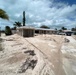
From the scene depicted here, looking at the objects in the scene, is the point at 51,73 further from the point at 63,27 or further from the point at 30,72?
the point at 63,27

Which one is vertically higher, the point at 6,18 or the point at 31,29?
the point at 6,18

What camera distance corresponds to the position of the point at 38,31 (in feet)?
177

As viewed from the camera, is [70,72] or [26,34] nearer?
[70,72]

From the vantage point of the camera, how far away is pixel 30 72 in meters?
7.65

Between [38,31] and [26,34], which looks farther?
[38,31]

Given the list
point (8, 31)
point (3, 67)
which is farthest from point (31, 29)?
point (3, 67)

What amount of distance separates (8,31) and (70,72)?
1409 inches

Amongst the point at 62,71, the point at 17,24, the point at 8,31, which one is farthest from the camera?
the point at 17,24

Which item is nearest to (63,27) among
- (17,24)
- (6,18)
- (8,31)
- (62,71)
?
(17,24)

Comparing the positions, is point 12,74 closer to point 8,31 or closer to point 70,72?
point 70,72

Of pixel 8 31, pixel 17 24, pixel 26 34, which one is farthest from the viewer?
pixel 17 24

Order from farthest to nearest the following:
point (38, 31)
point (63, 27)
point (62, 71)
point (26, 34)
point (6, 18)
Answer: point (63, 27), point (38, 31), point (26, 34), point (6, 18), point (62, 71)

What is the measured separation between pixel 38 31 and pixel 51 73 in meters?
46.5

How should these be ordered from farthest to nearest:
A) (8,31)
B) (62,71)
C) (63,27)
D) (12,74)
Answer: (63,27)
(8,31)
(62,71)
(12,74)
